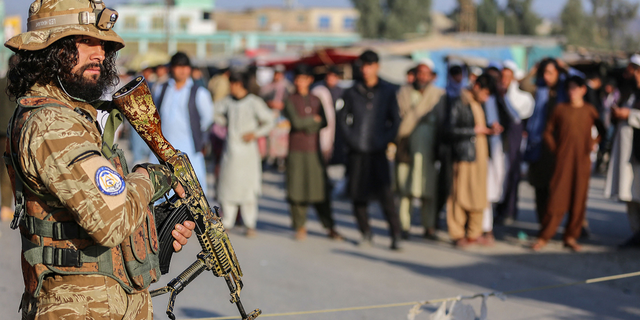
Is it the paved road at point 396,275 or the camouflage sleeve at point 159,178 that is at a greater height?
the camouflage sleeve at point 159,178

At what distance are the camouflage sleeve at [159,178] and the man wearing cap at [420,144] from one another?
18.0 feet

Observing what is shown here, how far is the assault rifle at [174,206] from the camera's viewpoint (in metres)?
2.48

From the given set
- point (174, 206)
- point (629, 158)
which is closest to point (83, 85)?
point (174, 206)

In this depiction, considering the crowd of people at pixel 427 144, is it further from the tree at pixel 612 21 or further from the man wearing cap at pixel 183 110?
the tree at pixel 612 21

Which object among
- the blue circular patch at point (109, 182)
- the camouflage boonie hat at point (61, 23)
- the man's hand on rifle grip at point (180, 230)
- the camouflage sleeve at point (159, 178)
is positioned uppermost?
the camouflage boonie hat at point (61, 23)

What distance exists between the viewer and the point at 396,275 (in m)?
6.41

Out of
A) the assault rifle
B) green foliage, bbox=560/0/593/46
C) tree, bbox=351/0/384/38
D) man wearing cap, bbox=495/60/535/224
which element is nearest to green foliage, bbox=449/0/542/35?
green foliage, bbox=560/0/593/46

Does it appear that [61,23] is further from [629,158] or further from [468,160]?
[629,158]

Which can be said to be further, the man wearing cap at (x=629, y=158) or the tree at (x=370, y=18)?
the tree at (x=370, y=18)

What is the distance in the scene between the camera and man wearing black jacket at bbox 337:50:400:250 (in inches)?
291

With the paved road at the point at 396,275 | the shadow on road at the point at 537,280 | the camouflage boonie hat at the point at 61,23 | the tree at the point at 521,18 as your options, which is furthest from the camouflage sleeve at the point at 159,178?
the tree at the point at 521,18

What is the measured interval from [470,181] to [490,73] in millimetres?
1640

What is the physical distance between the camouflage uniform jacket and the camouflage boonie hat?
16 centimetres

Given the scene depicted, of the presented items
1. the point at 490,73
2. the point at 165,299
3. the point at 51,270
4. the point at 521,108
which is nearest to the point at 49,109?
the point at 51,270
